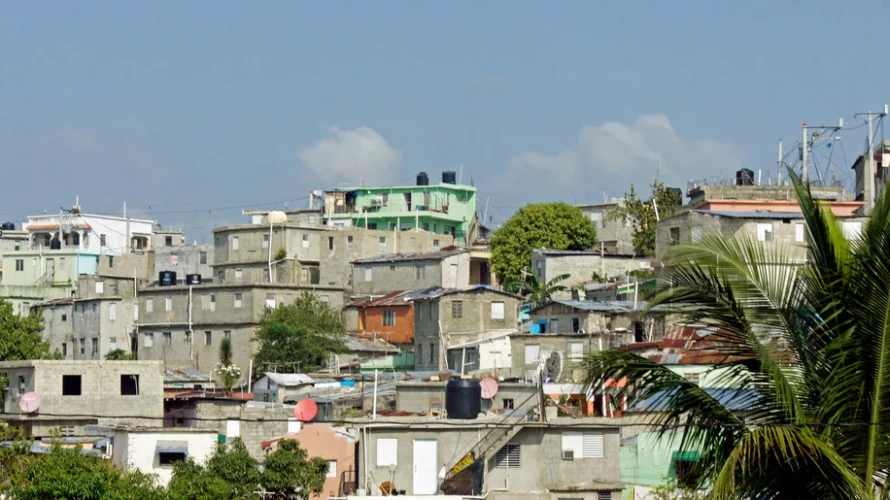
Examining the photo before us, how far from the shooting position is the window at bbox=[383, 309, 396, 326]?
73375mm

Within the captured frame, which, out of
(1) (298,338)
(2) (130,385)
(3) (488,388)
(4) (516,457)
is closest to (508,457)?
(4) (516,457)

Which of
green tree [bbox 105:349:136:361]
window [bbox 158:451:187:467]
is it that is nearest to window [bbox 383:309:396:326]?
green tree [bbox 105:349:136:361]

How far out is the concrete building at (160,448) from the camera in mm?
43562

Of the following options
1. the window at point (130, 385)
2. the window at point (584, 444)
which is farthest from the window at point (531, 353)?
the window at point (584, 444)

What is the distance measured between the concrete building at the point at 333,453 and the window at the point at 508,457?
469cm

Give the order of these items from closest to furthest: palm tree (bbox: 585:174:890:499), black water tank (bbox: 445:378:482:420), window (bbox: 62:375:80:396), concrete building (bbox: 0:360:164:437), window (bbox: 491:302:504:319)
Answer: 1. palm tree (bbox: 585:174:890:499)
2. black water tank (bbox: 445:378:482:420)
3. concrete building (bbox: 0:360:164:437)
4. window (bbox: 62:375:80:396)
5. window (bbox: 491:302:504:319)

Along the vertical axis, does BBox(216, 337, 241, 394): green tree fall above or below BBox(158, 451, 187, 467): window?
above

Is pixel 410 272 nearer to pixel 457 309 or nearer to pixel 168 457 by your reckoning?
pixel 457 309

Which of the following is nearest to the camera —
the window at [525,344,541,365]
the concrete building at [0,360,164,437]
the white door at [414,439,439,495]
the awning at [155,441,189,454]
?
the white door at [414,439,439,495]

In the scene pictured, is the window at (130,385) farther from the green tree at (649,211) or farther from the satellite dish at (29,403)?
the green tree at (649,211)

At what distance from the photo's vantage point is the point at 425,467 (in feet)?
133

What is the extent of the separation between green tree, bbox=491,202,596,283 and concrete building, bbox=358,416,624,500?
128 feet

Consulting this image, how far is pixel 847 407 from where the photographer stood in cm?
1473

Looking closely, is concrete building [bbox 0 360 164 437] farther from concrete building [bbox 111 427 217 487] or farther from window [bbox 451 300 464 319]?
window [bbox 451 300 464 319]
